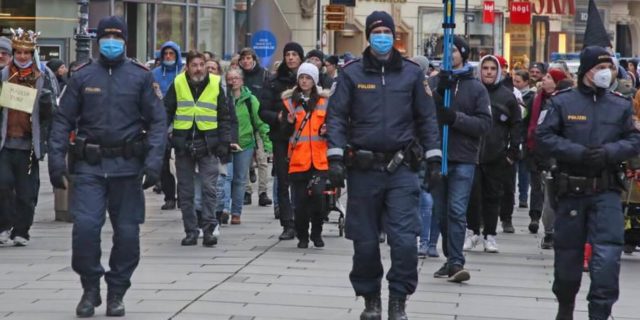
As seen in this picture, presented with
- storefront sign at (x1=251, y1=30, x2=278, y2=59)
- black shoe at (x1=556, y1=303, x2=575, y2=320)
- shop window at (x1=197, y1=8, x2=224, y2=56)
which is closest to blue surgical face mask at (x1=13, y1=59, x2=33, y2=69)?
black shoe at (x1=556, y1=303, x2=575, y2=320)

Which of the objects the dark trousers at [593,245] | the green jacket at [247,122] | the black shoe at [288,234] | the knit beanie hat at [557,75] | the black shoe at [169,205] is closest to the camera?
the dark trousers at [593,245]

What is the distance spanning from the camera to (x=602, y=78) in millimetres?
9398

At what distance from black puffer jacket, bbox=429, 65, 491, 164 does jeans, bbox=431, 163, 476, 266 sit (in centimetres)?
10

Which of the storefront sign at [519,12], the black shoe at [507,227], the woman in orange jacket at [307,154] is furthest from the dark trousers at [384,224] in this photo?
the storefront sign at [519,12]

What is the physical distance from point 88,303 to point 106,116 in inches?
46.9

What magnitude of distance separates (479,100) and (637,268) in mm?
2434

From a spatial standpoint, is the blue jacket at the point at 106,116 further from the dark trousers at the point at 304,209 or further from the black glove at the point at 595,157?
the dark trousers at the point at 304,209

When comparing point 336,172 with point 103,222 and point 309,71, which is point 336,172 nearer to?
point 103,222

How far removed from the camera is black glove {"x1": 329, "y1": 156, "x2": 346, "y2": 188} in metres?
9.53

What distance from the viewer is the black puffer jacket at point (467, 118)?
12.1m

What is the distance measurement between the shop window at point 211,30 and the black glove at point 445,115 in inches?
1352

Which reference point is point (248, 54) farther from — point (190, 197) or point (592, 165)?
point (592, 165)

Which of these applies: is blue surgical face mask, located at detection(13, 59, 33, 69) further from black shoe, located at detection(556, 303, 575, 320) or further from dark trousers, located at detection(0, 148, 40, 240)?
black shoe, located at detection(556, 303, 575, 320)

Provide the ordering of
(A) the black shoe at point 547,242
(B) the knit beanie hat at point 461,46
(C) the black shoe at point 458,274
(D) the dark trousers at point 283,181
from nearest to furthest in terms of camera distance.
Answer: (C) the black shoe at point 458,274, (B) the knit beanie hat at point 461,46, (D) the dark trousers at point 283,181, (A) the black shoe at point 547,242
